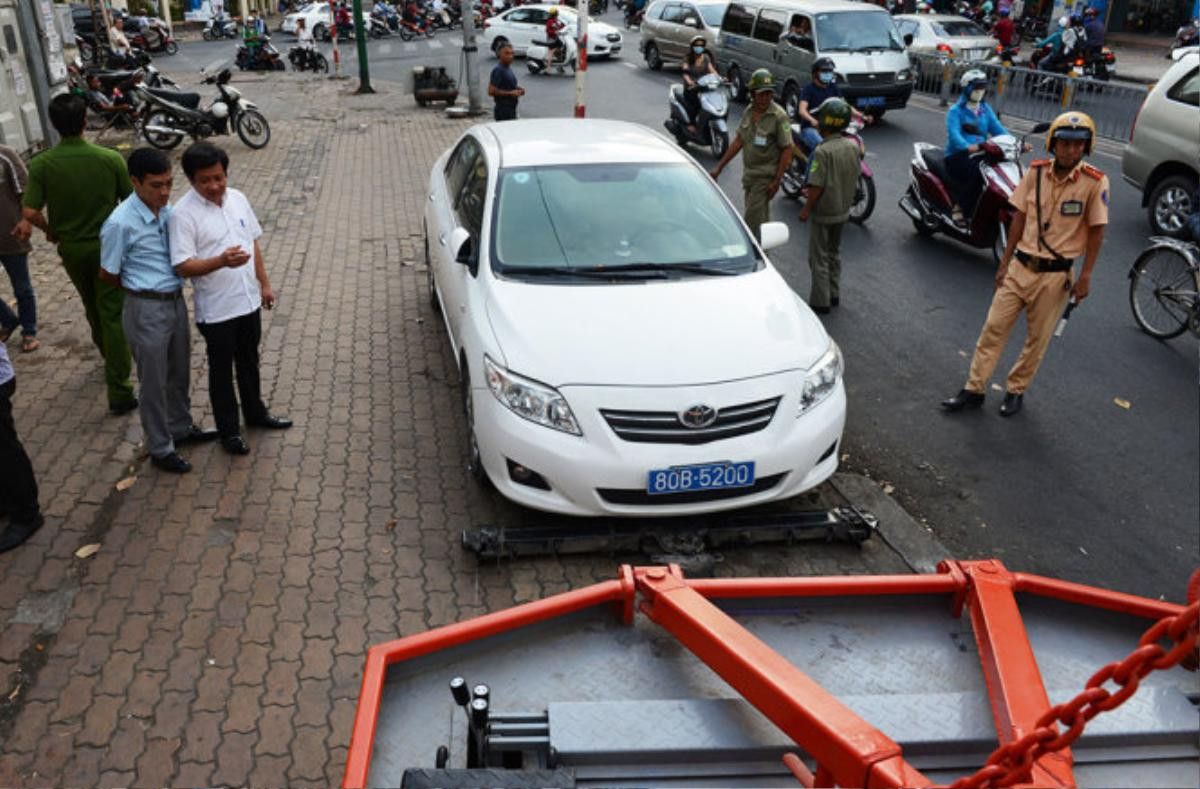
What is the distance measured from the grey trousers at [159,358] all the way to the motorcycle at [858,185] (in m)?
6.66

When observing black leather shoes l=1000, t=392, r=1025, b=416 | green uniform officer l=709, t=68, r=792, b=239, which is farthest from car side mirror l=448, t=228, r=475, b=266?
black leather shoes l=1000, t=392, r=1025, b=416

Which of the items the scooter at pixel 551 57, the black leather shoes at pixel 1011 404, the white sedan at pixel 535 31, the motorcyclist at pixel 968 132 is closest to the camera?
the black leather shoes at pixel 1011 404

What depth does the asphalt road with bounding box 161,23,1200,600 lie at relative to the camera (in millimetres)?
4965

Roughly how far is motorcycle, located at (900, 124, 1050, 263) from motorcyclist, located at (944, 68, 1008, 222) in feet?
0.28

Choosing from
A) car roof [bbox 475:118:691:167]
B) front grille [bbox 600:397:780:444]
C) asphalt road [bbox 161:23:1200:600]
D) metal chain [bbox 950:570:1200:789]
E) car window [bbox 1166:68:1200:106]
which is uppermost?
metal chain [bbox 950:570:1200:789]

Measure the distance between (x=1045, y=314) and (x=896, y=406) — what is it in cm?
107

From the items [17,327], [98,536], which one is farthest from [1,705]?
[17,327]

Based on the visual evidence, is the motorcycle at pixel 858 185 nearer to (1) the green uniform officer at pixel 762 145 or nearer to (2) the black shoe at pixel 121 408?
(1) the green uniform officer at pixel 762 145

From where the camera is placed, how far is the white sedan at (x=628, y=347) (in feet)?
14.3

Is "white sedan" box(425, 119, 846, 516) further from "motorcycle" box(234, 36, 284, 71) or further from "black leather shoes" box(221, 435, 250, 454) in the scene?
"motorcycle" box(234, 36, 284, 71)

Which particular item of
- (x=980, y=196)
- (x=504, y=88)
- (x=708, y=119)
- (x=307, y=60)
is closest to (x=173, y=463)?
(x=980, y=196)

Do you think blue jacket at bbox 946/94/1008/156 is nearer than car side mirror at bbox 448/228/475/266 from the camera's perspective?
No

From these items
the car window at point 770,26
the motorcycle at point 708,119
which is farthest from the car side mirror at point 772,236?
the car window at point 770,26

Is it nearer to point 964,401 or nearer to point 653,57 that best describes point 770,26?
point 653,57
